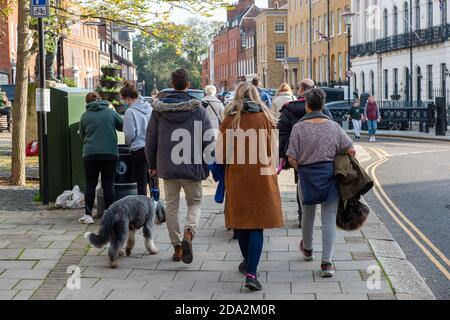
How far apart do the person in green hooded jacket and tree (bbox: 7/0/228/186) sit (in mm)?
4816

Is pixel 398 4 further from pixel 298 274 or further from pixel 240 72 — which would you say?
pixel 240 72

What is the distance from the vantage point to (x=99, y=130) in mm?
9953

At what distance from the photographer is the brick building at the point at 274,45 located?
91.2 metres

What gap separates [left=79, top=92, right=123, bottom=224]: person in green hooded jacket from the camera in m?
9.90

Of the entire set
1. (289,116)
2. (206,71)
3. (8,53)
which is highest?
(206,71)

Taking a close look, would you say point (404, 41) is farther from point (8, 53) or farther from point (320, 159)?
point (320, 159)

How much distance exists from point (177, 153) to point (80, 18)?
8.85 metres

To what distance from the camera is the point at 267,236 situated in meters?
9.33

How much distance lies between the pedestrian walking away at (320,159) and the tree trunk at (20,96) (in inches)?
330

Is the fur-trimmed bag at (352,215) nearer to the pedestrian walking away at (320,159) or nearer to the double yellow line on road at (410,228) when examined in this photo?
the pedestrian walking away at (320,159)

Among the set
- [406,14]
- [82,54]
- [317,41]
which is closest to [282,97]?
[406,14]

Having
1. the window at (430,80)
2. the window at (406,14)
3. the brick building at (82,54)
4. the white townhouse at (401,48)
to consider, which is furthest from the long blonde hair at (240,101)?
the brick building at (82,54)

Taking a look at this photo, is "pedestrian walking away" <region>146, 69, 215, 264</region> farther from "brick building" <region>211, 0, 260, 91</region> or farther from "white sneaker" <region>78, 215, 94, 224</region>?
"brick building" <region>211, 0, 260, 91</region>

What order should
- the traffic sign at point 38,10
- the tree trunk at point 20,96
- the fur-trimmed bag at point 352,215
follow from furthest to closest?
the tree trunk at point 20,96 < the traffic sign at point 38,10 < the fur-trimmed bag at point 352,215
